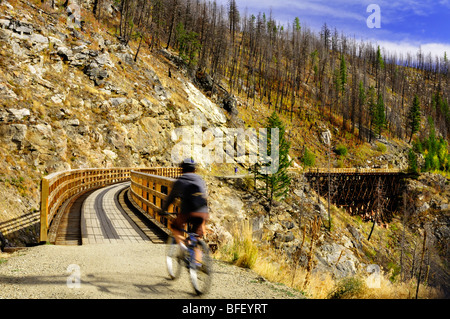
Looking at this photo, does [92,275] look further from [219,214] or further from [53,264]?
[219,214]

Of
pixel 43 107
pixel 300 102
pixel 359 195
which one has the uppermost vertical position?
pixel 300 102

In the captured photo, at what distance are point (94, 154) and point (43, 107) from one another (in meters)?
5.51

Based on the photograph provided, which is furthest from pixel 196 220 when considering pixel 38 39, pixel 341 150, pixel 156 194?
pixel 341 150

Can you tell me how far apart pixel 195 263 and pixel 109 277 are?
1.65 meters

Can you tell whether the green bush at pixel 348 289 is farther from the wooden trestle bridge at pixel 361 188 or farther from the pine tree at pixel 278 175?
the wooden trestle bridge at pixel 361 188

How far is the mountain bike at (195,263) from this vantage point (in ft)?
13.7

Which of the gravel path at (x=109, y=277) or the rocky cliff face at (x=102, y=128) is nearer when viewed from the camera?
the gravel path at (x=109, y=277)

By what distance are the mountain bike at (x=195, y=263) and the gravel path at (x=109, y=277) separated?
168 mm

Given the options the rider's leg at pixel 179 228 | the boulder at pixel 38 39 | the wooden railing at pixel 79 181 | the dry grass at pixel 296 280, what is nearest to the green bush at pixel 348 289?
the dry grass at pixel 296 280

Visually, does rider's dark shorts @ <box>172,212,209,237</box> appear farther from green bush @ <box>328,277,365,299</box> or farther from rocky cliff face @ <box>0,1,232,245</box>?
rocky cliff face @ <box>0,1,232,245</box>

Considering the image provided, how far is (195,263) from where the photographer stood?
4.22 metres

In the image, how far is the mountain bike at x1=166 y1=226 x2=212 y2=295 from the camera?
4176 mm

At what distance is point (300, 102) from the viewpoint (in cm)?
8081
